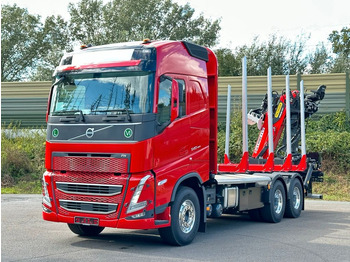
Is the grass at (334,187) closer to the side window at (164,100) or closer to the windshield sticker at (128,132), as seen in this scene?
the side window at (164,100)

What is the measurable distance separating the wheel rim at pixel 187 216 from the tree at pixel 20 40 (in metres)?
34.6

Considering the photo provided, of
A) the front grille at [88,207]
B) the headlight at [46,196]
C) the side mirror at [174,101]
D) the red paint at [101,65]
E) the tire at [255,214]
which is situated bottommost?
the tire at [255,214]

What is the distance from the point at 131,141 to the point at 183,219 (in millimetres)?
1733

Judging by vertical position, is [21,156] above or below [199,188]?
above

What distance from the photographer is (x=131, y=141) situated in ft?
29.0

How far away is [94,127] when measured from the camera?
909 centimetres

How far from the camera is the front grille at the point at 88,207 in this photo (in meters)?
8.96

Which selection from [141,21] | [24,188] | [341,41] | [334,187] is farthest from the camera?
[141,21]

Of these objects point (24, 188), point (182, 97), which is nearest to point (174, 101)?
point (182, 97)

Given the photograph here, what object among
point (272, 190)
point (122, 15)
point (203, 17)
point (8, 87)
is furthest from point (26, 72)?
point (272, 190)

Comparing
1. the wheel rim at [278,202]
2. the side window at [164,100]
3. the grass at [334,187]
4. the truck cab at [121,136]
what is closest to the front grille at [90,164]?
the truck cab at [121,136]

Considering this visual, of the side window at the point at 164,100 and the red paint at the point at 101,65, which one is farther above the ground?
the red paint at the point at 101,65

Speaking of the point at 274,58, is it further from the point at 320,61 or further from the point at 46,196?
the point at 46,196

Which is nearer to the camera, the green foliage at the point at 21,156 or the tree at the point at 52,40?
the green foliage at the point at 21,156
